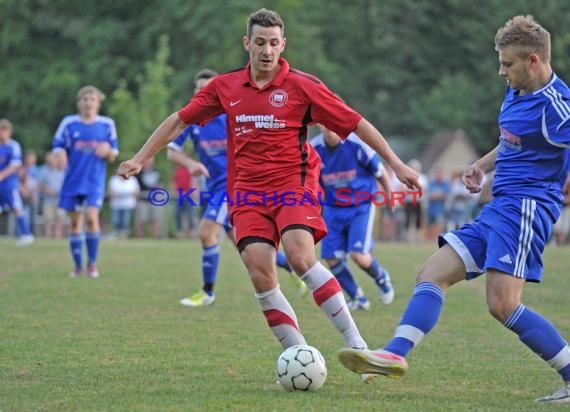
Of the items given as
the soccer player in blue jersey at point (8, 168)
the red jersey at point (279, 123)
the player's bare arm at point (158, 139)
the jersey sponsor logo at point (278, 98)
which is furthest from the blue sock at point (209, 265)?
the soccer player in blue jersey at point (8, 168)

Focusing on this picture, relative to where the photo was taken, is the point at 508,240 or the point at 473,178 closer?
the point at 508,240

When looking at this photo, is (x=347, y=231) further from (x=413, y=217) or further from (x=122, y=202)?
(x=413, y=217)

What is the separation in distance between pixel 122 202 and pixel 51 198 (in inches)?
66.6

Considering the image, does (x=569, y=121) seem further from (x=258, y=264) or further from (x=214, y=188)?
(x=214, y=188)

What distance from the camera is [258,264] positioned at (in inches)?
239

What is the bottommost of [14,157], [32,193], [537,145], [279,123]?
[32,193]

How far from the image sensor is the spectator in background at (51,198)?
24531 millimetres

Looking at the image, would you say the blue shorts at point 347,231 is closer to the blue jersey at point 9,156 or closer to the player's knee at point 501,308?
the player's knee at point 501,308

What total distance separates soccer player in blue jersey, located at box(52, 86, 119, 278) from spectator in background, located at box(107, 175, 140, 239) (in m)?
11.2

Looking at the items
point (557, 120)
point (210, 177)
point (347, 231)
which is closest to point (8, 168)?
point (210, 177)

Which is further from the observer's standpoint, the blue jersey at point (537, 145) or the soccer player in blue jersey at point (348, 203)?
the soccer player in blue jersey at point (348, 203)

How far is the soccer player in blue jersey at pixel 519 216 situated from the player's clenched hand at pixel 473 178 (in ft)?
0.68

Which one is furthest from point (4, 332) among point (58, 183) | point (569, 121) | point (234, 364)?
point (58, 183)

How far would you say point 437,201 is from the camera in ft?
87.1
